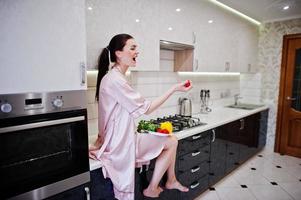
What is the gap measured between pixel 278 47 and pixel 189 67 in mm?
2179

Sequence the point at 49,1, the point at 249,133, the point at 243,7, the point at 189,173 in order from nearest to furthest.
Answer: the point at 49,1 → the point at 189,173 → the point at 243,7 → the point at 249,133

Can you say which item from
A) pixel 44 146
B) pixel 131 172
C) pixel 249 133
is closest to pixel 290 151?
pixel 249 133

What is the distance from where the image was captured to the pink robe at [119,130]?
1301mm

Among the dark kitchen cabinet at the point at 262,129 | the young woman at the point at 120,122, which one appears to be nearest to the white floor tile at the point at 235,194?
the dark kitchen cabinet at the point at 262,129

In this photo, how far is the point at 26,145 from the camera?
99 cm

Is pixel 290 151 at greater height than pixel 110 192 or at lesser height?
lesser

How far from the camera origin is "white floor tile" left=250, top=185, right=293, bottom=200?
92.7 inches

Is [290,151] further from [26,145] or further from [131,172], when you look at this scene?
[26,145]

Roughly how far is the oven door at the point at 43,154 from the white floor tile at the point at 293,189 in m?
2.44

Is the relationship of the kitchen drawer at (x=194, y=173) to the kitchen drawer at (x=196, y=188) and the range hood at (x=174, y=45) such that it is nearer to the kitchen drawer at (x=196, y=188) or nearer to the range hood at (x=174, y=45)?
the kitchen drawer at (x=196, y=188)

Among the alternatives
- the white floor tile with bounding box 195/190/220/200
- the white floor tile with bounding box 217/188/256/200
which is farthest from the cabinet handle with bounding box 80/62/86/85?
the white floor tile with bounding box 217/188/256/200

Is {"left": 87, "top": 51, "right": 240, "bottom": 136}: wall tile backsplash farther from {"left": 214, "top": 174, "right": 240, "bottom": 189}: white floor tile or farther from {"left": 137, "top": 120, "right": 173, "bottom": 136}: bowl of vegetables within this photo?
{"left": 214, "top": 174, "right": 240, "bottom": 189}: white floor tile

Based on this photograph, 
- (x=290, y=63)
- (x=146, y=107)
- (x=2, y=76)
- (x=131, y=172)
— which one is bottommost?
(x=131, y=172)

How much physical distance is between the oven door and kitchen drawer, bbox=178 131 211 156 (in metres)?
0.93
